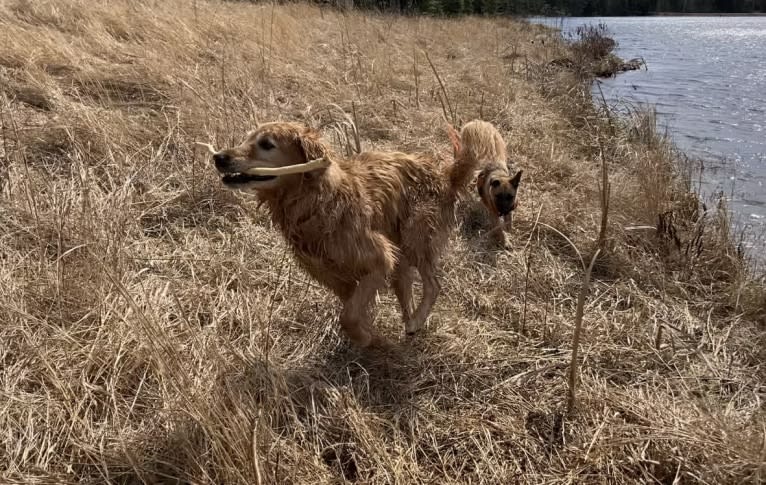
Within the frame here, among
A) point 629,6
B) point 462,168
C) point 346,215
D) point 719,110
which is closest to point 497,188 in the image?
point 462,168

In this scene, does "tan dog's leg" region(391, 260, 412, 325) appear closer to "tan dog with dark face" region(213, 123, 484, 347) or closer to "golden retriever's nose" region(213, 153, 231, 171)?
"tan dog with dark face" region(213, 123, 484, 347)

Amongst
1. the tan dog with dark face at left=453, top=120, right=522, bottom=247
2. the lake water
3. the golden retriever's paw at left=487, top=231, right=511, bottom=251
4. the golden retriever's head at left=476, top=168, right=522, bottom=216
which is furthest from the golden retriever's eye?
the lake water

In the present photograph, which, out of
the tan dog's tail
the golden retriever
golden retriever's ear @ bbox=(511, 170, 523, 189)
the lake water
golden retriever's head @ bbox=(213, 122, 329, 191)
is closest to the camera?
golden retriever's head @ bbox=(213, 122, 329, 191)

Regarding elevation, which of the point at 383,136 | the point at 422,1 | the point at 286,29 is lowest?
the point at 383,136

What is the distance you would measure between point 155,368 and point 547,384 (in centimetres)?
182

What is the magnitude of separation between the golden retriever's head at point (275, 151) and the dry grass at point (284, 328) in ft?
1.85

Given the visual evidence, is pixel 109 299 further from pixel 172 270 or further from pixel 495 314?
pixel 495 314

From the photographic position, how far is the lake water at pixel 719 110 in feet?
19.3

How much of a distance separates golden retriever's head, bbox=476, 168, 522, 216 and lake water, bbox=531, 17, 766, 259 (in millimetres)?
1896

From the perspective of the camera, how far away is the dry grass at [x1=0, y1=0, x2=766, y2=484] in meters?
2.19

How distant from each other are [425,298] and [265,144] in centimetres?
124

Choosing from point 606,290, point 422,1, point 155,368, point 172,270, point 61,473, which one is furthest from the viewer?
point 422,1

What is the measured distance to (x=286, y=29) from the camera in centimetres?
950

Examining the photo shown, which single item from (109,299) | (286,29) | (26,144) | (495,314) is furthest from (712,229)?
(286,29)
